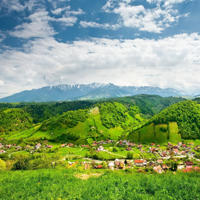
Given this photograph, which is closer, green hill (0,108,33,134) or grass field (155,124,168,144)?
grass field (155,124,168,144)

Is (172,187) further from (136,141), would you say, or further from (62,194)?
(136,141)

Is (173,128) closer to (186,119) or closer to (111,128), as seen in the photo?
(186,119)

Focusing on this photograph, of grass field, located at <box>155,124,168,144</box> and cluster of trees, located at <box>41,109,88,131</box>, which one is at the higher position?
cluster of trees, located at <box>41,109,88,131</box>

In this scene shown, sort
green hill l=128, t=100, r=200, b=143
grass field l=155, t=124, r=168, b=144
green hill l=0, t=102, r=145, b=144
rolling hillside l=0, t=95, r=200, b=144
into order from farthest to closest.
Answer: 1. green hill l=0, t=102, r=145, b=144
2. rolling hillside l=0, t=95, r=200, b=144
3. green hill l=128, t=100, r=200, b=143
4. grass field l=155, t=124, r=168, b=144

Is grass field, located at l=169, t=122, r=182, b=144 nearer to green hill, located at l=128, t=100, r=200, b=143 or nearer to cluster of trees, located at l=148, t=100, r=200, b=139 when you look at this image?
green hill, located at l=128, t=100, r=200, b=143

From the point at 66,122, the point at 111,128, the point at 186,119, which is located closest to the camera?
the point at 186,119

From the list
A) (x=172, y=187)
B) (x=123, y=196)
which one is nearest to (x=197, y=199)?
(x=172, y=187)

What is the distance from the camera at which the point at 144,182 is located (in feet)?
97.0

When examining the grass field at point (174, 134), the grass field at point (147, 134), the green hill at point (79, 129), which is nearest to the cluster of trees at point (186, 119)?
the grass field at point (174, 134)

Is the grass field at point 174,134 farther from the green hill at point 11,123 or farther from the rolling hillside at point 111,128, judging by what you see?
the green hill at point 11,123

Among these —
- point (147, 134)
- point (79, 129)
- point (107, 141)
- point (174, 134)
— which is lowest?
point (107, 141)

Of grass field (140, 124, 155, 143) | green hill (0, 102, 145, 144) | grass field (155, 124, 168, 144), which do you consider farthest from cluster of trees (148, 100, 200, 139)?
green hill (0, 102, 145, 144)

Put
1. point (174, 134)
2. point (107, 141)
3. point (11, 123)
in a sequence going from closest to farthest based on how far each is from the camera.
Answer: point (174, 134) < point (107, 141) < point (11, 123)

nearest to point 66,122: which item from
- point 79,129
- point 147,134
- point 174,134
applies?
point 79,129
